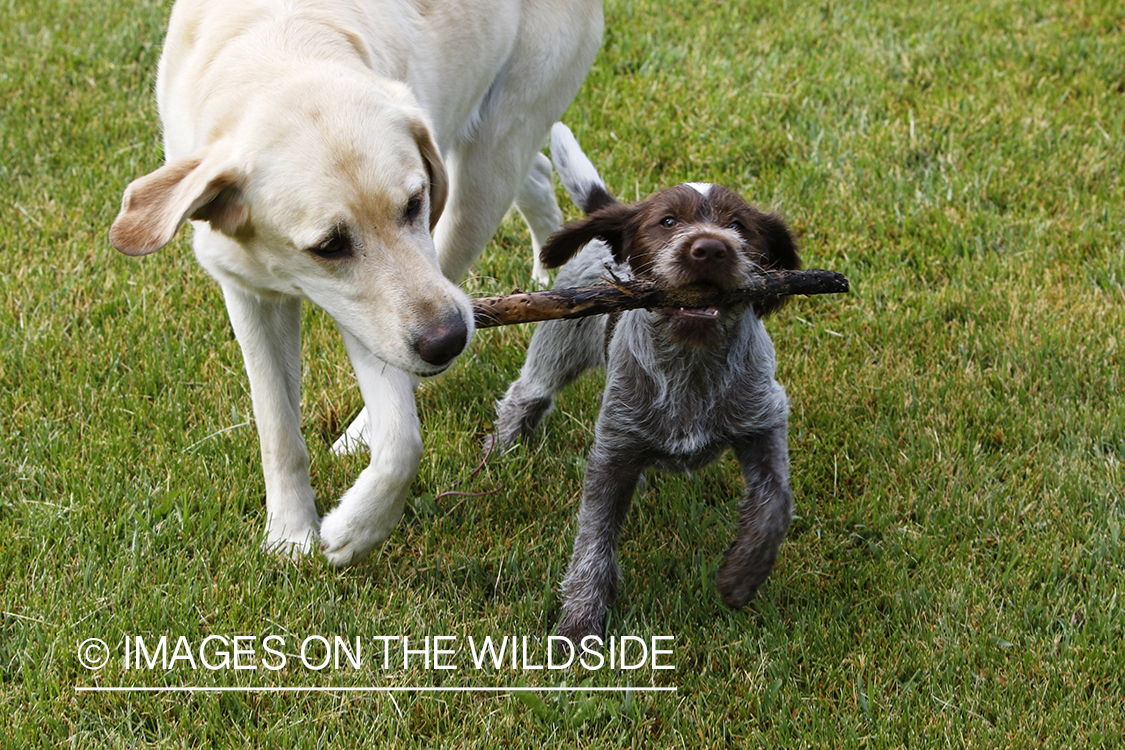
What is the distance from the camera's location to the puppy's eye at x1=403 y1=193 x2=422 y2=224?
289 centimetres

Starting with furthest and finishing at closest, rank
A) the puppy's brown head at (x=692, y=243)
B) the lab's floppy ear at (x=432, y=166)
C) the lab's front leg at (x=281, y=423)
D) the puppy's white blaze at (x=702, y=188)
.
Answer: the lab's front leg at (x=281, y=423) < the puppy's white blaze at (x=702, y=188) < the lab's floppy ear at (x=432, y=166) < the puppy's brown head at (x=692, y=243)

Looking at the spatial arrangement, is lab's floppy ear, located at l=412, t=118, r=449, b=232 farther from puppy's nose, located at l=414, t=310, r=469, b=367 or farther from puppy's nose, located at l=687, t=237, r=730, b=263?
puppy's nose, located at l=687, t=237, r=730, b=263

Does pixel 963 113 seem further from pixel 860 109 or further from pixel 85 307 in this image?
pixel 85 307

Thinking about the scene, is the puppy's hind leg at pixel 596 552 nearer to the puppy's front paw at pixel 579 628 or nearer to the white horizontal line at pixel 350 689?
the puppy's front paw at pixel 579 628

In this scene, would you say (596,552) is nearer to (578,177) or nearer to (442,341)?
(442,341)

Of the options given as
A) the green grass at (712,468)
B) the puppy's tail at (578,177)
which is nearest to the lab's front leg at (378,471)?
the green grass at (712,468)

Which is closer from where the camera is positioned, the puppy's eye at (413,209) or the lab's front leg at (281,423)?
the puppy's eye at (413,209)

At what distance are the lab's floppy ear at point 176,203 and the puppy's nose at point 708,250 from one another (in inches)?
45.9

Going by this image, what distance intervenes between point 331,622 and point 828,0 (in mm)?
5338

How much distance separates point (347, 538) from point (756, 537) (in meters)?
1.22

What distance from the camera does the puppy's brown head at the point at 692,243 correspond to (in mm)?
2875

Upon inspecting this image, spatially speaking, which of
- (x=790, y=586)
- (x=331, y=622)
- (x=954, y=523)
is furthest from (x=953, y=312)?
(x=331, y=622)

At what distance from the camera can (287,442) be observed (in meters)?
3.53

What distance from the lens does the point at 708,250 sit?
2.84 meters
